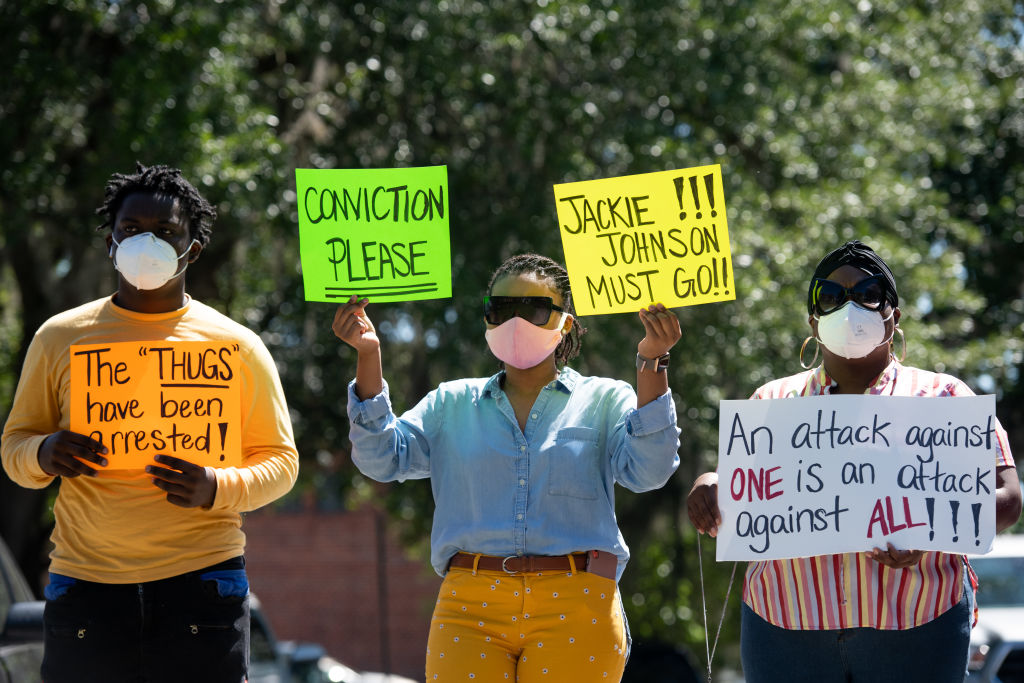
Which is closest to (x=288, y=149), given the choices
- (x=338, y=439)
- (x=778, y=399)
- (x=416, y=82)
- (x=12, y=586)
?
(x=416, y=82)

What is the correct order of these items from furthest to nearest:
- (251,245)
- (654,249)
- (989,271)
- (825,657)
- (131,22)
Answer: (989,271) → (251,245) → (131,22) → (654,249) → (825,657)

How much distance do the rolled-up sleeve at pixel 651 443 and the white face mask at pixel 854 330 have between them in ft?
1.49

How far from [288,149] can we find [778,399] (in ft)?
20.6

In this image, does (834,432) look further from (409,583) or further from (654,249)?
(409,583)

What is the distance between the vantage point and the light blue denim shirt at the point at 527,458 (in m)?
3.25

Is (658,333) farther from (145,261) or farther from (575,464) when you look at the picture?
(145,261)

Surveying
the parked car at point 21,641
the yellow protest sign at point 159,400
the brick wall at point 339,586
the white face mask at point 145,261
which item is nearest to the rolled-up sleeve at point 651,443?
the yellow protest sign at point 159,400

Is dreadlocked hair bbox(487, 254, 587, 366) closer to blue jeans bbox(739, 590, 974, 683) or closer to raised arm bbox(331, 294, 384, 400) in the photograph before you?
raised arm bbox(331, 294, 384, 400)

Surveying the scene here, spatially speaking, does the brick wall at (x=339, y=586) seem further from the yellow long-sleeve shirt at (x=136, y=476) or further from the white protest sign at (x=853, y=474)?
the white protest sign at (x=853, y=474)

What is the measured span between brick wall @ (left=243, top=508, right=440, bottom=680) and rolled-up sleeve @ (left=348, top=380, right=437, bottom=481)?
1883 cm

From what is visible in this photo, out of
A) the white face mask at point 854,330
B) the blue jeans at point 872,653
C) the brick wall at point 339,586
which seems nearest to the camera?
the blue jeans at point 872,653

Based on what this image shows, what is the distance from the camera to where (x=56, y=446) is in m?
3.32

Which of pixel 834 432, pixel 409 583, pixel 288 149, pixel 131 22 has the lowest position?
pixel 409 583

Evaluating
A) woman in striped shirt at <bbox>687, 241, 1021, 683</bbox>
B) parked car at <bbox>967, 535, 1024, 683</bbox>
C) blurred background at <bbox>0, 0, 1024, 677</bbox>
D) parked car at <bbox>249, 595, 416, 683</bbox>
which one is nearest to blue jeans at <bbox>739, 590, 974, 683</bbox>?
woman in striped shirt at <bbox>687, 241, 1021, 683</bbox>
